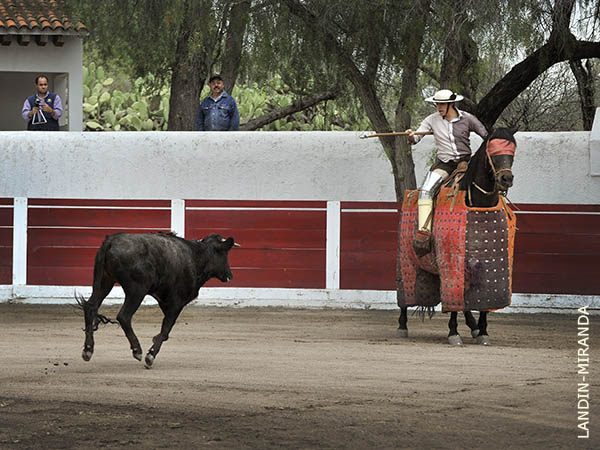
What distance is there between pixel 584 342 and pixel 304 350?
97.1 inches

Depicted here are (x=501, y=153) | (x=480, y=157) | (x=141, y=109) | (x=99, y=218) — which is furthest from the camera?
(x=141, y=109)

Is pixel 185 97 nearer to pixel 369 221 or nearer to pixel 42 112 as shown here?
pixel 42 112

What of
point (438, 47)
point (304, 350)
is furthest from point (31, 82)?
point (304, 350)

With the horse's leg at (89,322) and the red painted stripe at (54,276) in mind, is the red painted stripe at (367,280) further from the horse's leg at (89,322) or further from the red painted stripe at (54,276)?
the horse's leg at (89,322)

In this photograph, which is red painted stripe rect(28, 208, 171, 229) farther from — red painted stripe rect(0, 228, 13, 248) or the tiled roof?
the tiled roof

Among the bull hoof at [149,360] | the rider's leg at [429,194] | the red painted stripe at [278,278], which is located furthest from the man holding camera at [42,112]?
the bull hoof at [149,360]

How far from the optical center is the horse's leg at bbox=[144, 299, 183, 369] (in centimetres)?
746

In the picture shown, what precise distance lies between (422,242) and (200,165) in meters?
4.25

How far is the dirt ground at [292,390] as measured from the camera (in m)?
5.39

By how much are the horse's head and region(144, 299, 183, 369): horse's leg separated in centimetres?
257

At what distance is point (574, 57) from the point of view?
1266cm

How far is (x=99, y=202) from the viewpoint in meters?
13.0

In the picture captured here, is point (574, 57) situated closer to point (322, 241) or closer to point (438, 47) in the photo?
point (438, 47)

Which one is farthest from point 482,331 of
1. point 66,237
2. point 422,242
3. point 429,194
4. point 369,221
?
point 66,237
